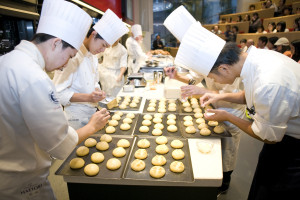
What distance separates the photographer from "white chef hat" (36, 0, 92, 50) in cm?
107

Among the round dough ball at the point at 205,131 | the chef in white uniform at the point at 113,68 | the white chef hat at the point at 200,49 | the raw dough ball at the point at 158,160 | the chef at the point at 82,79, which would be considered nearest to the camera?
the raw dough ball at the point at 158,160

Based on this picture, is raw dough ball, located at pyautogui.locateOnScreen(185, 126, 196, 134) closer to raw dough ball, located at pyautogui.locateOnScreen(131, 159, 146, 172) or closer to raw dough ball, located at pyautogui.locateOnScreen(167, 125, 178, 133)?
raw dough ball, located at pyautogui.locateOnScreen(167, 125, 178, 133)

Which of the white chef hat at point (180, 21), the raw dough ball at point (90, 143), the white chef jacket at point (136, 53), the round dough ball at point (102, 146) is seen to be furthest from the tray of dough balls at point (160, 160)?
the white chef jacket at point (136, 53)

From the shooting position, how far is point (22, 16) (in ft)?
7.32

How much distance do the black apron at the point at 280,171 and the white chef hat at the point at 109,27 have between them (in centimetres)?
178

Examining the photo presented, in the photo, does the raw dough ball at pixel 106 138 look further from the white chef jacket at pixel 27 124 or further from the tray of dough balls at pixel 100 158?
the white chef jacket at pixel 27 124

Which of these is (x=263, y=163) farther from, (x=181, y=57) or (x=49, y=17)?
(x=49, y=17)

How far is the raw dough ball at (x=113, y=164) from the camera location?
125cm

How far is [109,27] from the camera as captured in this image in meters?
2.16

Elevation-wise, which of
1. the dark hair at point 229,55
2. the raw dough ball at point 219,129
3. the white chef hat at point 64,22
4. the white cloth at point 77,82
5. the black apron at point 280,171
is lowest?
the black apron at point 280,171

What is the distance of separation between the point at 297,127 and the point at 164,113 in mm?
1176

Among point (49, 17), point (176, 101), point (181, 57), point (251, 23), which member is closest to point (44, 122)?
point (49, 17)

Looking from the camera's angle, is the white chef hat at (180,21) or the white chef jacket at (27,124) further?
the white chef hat at (180,21)

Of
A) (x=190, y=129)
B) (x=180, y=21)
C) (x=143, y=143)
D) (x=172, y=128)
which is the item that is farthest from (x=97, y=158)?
(x=180, y=21)
